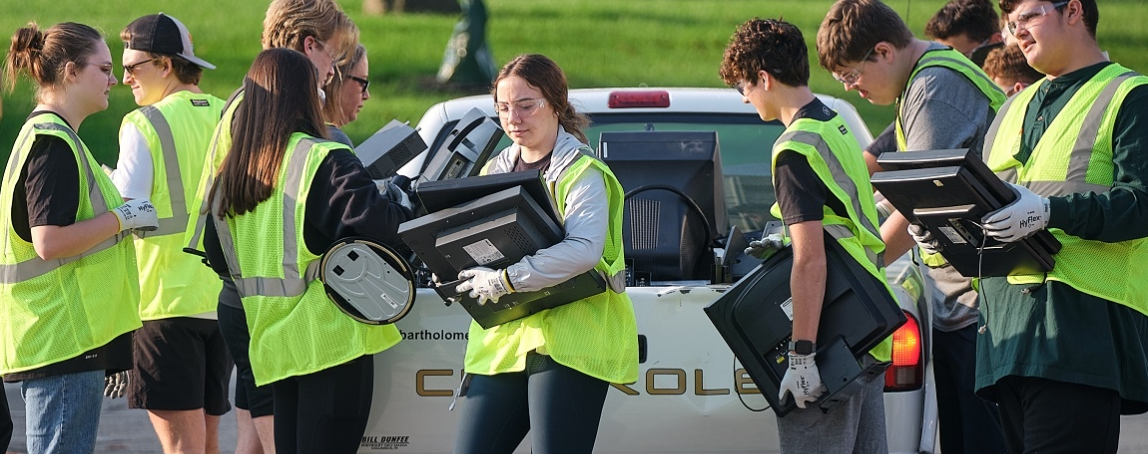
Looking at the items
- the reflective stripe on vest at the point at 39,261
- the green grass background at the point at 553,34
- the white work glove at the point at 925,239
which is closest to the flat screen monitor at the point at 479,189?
the white work glove at the point at 925,239

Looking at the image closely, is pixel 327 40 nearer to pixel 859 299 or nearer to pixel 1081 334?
pixel 859 299

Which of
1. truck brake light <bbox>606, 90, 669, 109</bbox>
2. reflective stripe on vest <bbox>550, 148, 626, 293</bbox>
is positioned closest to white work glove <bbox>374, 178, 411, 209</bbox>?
reflective stripe on vest <bbox>550, 148, 626, 293</bbox>

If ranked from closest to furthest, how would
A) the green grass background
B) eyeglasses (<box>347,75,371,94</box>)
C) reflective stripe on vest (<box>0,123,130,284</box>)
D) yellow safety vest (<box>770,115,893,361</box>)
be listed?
yellow safety vest (<box>770,115,893,361</box>) → reflective stripe on vest (<box>0,123,130,284</box>) → eyeglasses (<box>347,75,371,94</box>) → the green grass background

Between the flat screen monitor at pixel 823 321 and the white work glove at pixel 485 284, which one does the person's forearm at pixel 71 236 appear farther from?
the flat screen monitor at pixel 823 321

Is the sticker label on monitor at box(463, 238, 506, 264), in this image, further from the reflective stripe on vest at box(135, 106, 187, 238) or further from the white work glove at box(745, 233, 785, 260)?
the reflective stripe on vest at box(135, 106, 187, 238)

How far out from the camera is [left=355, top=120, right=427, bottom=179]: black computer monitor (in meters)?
4.63

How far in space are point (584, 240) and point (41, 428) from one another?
5.91 feet

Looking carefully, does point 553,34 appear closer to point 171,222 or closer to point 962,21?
point 962,21

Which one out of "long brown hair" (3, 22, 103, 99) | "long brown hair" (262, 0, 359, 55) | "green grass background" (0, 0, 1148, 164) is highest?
"long brown hair" (3, 22, 103, 99)

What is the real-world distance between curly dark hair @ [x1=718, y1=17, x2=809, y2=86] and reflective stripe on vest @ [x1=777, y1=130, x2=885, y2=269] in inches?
7.6

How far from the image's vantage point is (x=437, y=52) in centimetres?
1327

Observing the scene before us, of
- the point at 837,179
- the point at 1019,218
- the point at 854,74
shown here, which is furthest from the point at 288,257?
the point at 1019,218

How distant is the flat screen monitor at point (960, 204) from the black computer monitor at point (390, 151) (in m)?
1.88

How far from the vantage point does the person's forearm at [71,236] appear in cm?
396
